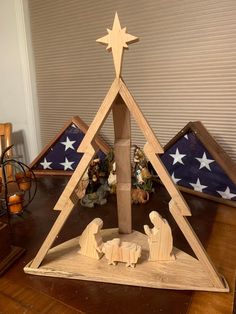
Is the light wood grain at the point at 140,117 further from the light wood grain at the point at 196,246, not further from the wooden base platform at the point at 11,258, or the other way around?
the wooden base platform at the point at 11,258

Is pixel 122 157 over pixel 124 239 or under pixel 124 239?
over

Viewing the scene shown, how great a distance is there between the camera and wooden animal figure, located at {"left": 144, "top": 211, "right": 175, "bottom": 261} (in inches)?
24.1

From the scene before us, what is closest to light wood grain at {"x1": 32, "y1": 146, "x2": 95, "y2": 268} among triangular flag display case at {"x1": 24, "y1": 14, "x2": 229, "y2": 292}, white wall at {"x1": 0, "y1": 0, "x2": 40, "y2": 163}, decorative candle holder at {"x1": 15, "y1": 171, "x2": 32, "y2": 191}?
triangular flag display case at {"x1": 24, "y1": 14, "x2": 229, "y2": 292}

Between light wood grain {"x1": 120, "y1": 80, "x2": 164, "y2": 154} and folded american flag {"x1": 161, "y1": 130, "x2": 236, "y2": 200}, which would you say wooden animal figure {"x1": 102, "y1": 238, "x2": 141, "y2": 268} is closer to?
light wood grain {"x1": 120, "y1": 80, "x2": 164, "y2": 154}

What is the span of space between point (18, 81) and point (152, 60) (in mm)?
802

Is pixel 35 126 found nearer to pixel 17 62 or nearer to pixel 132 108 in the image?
pixel 17 62

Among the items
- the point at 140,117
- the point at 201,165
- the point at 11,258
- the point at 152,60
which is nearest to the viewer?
the point at 140,117

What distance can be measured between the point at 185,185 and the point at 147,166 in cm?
15

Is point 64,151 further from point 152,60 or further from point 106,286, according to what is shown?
point 106,286

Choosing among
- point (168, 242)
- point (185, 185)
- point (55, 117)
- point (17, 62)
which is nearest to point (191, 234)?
point (168, 242)

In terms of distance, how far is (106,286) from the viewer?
0.59 meters

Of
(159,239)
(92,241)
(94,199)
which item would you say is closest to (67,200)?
(92,241)

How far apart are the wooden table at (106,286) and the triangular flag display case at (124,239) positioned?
0.02 metres

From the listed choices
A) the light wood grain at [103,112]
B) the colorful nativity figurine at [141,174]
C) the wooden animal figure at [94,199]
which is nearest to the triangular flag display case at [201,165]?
the colorful nativity figurine at [141,174]
